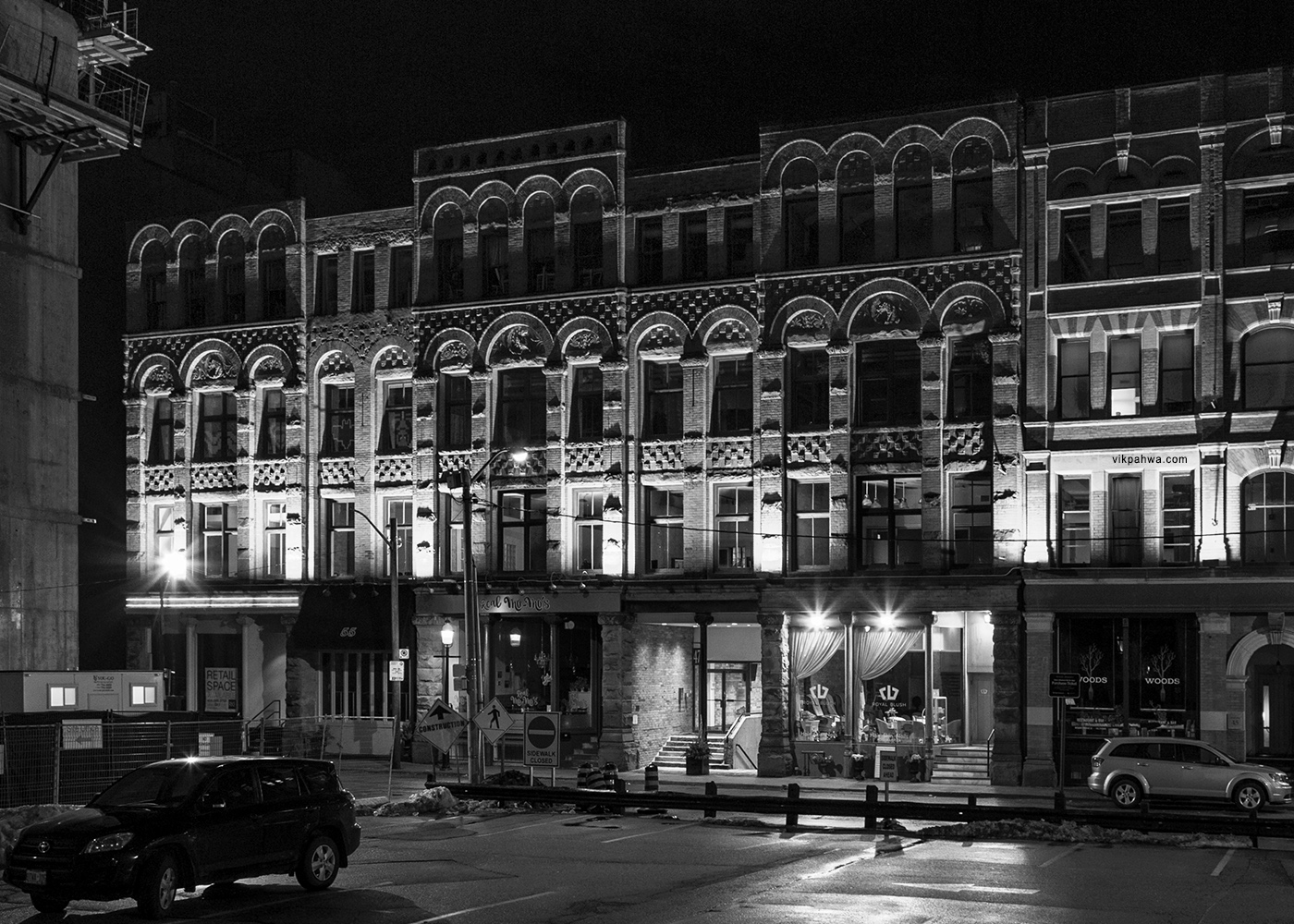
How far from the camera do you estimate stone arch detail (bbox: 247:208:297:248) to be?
4991 cm

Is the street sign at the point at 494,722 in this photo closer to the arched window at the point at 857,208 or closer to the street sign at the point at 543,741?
the street sign at the point at 543,741

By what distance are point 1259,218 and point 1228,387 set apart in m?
4.25

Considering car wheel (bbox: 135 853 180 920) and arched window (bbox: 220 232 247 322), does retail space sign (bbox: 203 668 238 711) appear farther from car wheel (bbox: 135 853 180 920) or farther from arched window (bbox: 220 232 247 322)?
car wheel (bbox: 135 853 180 920)

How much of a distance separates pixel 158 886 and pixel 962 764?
26206mm

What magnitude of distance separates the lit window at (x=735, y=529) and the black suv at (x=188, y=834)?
2273cm

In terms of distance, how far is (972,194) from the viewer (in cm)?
4134

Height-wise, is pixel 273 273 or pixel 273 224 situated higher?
pixel 273 224

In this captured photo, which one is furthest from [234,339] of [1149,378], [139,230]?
[1149,378]

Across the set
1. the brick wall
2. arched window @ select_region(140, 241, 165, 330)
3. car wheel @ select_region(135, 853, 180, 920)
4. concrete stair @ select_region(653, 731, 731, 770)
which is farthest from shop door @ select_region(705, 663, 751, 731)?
car wheel @ select_region(135, 853, 180, 920)

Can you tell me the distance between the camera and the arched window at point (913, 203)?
41750 millimetres

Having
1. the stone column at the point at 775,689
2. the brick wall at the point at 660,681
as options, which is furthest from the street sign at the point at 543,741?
the brick wall at the point at 660,681

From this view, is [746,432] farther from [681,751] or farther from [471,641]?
[471,641]

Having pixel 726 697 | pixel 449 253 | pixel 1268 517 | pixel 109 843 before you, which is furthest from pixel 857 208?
pixel 109 843

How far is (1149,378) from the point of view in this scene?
128 ft
